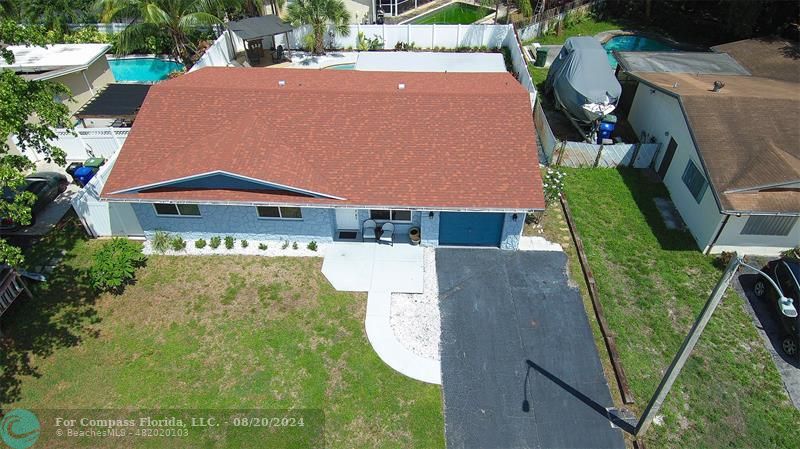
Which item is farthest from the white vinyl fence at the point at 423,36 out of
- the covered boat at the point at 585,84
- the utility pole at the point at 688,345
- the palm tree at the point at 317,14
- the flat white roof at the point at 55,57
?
the utility pole at the point at 688,345

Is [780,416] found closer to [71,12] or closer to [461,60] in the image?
[461,60]

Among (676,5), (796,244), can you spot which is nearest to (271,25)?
(796,244)

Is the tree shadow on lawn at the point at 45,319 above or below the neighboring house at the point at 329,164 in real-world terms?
below

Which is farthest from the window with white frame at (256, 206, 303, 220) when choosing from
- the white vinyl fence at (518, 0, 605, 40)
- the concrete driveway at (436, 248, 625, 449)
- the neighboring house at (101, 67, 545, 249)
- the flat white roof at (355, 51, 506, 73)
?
the white vinyl fence at (518, 0, 605, 40)

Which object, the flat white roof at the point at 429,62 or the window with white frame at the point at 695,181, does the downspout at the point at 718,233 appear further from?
the flat white roof at the point at 429,62

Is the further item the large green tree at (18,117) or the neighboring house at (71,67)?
the neighboring house at (71,67)

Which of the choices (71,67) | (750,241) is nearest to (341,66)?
(71,67)
